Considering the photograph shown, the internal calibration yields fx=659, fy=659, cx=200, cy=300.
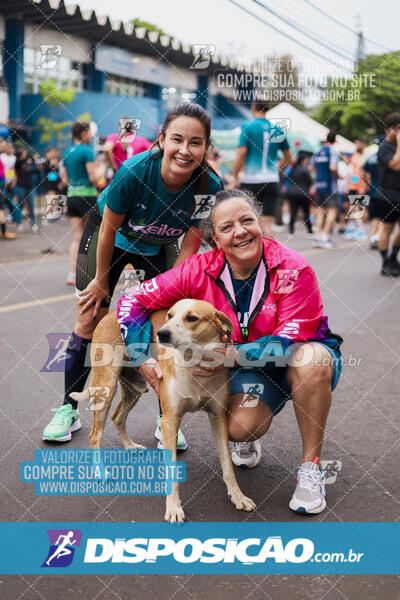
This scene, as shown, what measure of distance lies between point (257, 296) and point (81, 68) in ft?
107

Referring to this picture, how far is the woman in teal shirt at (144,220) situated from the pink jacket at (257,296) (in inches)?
17.9

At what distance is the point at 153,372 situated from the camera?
10.5ft

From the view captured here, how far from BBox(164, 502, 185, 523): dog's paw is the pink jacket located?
0.81 meters

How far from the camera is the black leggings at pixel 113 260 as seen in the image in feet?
12.6

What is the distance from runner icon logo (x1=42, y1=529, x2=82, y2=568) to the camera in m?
2.60

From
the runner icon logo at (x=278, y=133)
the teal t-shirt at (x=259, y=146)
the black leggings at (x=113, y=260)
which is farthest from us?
the teal t-shirt at (x=259, y=146)

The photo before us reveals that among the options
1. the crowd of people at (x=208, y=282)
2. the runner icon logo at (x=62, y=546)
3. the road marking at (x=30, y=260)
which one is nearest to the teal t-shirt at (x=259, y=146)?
the road marking at (x=30, y=260)

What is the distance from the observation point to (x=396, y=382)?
16.4 feet

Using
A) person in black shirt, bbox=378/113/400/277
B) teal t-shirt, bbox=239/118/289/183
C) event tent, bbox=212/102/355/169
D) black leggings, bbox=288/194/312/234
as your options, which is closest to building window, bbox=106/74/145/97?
event tent, bbox=212/102/355/169

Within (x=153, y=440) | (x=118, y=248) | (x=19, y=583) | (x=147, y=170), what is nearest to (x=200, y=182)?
(x=147, y=170)

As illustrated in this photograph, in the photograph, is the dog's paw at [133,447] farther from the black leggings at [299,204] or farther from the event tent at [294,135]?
the event tent at [294,135]

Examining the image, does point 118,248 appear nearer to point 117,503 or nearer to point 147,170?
point 147,170

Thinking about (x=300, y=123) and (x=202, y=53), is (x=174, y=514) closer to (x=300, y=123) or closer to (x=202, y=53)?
(x=202, y=53)

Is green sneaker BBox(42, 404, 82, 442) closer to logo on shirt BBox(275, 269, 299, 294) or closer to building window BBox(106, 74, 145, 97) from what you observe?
logo on shirt BBox(275, 269, 299, 294)
